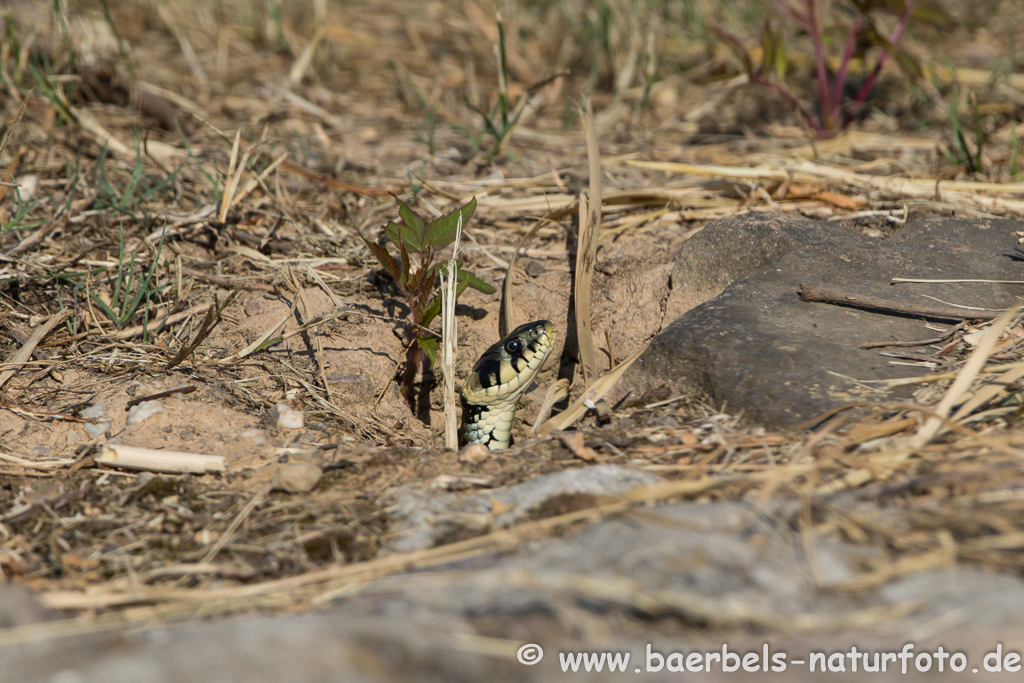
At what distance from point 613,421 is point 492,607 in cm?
107

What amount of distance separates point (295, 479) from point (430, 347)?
2.67ft

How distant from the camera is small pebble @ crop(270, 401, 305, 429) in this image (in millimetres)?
2432

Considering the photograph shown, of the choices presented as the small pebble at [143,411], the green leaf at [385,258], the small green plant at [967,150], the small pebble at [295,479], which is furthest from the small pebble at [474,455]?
the small green plant at [967,150]

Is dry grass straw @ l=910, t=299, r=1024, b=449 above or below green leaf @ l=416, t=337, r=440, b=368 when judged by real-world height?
above

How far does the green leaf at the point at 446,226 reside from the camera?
2525 millimetres

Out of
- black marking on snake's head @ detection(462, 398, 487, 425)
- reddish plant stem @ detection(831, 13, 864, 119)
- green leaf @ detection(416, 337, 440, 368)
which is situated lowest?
black marking on snake's head @ detection(462, 398, 487, 425)

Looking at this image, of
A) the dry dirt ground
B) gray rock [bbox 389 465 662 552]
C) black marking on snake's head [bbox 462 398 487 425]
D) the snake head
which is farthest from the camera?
black marking on snake's head [bbox 462 398 487 425]

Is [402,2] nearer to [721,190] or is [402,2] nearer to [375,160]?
[375,160]

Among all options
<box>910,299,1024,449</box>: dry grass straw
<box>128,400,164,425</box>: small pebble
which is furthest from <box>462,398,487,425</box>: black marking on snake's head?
<box>910,299,1024,449</box>: dry grass straw

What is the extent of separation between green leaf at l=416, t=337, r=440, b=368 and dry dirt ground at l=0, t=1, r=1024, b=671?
1.00ft

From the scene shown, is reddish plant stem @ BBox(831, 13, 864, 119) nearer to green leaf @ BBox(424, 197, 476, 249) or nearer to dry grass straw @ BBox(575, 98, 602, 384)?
dry grass straw @ BBox(575, 98, 602, 384)

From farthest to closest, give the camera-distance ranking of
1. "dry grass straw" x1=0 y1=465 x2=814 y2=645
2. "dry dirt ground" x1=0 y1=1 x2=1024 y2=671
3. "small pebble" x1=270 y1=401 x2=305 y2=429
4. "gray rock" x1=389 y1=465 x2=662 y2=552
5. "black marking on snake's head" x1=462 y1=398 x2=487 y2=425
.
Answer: "black marking on snake's head" x1=462 y1=398 x2=487 y2=425
"small pebble" x1=270 y1=401 x2=305 y2=429
"dry dirt ground" x1=0 y1=1 x2=1024 y2=671
"gray rock" x1=389 y1=465 x2=662 y2=552
"dry grass straw" x1=0 y1=465 x2=814 y2=645

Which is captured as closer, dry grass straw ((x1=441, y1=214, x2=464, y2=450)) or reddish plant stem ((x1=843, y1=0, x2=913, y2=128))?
dry grass straw ((x1=441, y1=214, x2=464, y2=450))

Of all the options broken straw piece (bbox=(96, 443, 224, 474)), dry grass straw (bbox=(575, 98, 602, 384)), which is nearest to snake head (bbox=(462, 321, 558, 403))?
dry grass straw (bbox=(575, 98, 602, 384))
